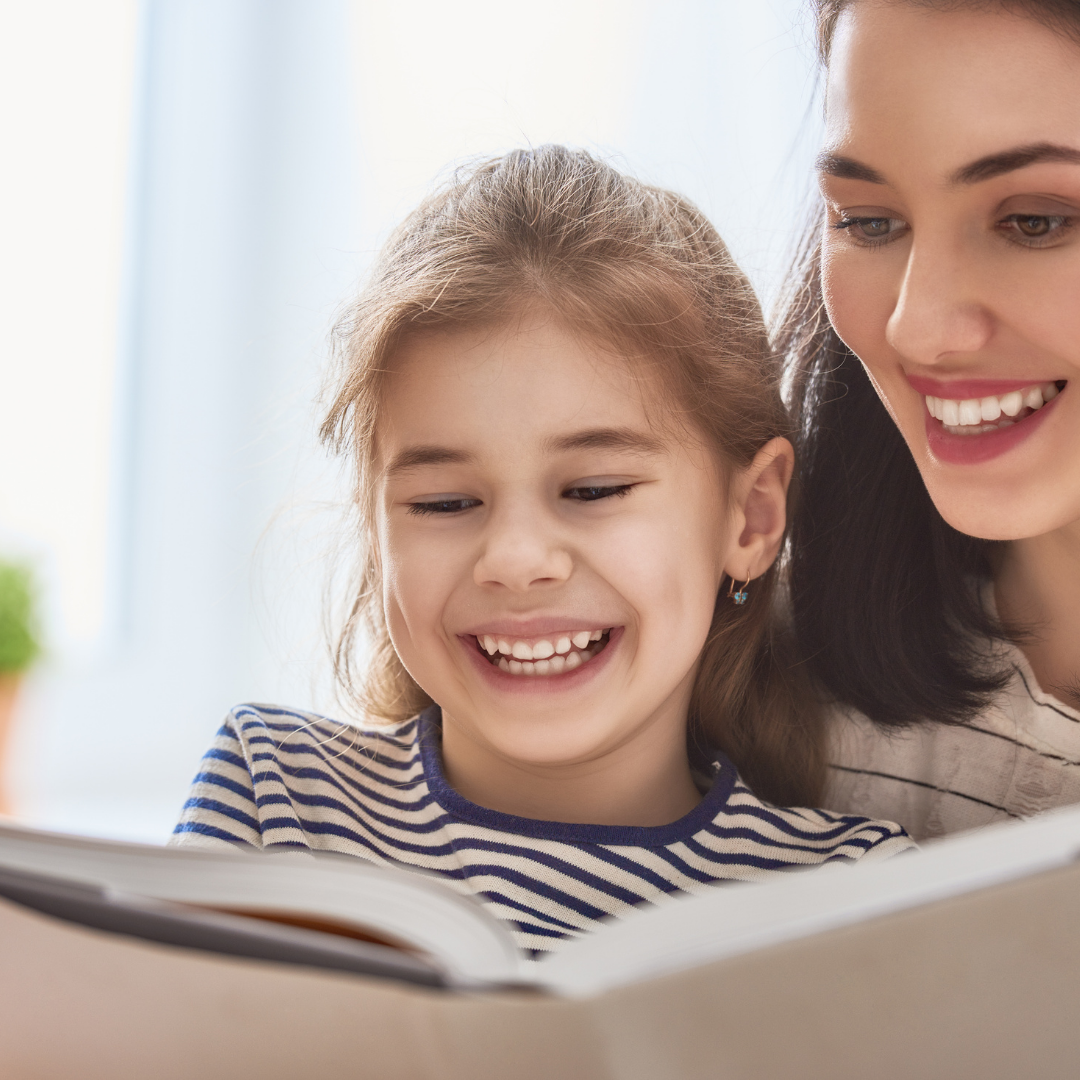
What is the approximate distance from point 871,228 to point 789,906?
610mm

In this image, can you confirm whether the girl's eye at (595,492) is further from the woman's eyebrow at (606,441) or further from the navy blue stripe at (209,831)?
the navy blue stripe at (209,831)

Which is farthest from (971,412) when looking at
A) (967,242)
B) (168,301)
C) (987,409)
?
(168,301)

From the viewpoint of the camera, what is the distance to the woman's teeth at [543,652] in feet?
3.35

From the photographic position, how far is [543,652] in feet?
3.35

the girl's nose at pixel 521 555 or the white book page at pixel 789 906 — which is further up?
the girl's nose at pixel 521 555

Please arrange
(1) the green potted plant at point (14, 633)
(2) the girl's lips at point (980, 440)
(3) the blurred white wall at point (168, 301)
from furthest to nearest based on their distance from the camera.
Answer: (3) the blurred white wall at point (168, 301)
(1) the green potted plant at point (14, 633)
(2) the girl's lips at point (980, 440)

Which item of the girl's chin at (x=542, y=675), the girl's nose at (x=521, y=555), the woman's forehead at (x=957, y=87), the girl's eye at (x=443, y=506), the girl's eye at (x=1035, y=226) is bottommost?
the girl's chin at (x=542, y=675)

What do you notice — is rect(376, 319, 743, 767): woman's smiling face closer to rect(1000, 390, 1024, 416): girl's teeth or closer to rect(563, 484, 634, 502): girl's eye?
rect(563, 484, 634, 502): girl's eye

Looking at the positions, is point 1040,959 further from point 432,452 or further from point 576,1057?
point 432,452

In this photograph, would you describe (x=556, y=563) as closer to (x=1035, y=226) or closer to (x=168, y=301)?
(x=1035, y=226)

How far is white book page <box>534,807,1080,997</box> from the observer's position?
50 centimetres

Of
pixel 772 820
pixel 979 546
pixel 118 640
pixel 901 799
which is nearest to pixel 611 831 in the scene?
pixel 772 820

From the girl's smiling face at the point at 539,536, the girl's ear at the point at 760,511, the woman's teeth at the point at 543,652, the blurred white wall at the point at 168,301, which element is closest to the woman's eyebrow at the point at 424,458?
the girl's smiling face at the point at 539,536

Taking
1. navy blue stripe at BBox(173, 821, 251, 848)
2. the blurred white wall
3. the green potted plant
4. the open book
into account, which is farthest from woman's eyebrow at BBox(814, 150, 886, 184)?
the blurred white wall
